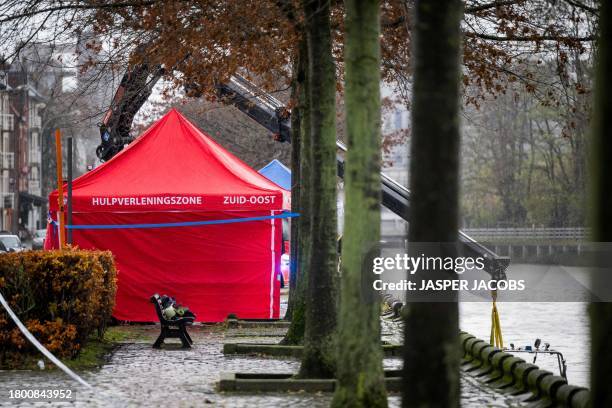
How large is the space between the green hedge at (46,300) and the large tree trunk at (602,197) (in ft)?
30.8

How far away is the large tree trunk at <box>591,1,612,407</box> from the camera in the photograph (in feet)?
22.8

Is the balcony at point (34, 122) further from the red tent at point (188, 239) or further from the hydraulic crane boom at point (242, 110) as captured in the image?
the red tent at point (188, 239)

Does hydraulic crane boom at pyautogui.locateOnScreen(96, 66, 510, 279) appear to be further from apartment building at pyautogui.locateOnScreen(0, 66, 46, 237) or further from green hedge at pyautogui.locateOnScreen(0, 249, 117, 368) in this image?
apartment building at pyautogui.locateOnScreen(0, 66, 46, 237)

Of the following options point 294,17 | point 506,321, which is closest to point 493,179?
point 506,321

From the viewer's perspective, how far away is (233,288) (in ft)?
76.4

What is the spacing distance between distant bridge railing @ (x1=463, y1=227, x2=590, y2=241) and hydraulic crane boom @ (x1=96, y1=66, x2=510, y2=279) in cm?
4724

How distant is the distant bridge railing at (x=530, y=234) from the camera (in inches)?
3029

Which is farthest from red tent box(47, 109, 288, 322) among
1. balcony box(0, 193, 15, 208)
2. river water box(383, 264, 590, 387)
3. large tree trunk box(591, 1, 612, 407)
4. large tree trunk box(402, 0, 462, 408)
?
balcony box(0, 193, 15, 208)

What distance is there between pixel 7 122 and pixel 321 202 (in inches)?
3398

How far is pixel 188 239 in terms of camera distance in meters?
23.2

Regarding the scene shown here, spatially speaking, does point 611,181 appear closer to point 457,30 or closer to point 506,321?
point 457,30

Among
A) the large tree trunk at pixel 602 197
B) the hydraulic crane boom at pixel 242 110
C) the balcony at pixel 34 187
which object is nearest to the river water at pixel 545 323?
the hydraulic crane boom at pixel 242 110

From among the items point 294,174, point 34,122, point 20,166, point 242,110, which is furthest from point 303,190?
point 34,122

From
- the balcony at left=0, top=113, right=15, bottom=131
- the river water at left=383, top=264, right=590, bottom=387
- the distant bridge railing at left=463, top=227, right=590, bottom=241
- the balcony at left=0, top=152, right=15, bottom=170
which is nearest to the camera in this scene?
the river water at left=383, top=264, right=590, bottom=387
